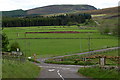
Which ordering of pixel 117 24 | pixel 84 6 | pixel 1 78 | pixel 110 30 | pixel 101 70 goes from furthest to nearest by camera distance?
pixel 84 6 → pixel 101 70 → pixel 1 78 → pixel 110 30 → pixel 117 24

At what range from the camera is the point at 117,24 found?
1087 cm

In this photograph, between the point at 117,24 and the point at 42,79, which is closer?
the point at 117,24

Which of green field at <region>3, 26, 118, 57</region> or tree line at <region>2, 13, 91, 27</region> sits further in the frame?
tree line at <region>2, 13, 91, 27</region>

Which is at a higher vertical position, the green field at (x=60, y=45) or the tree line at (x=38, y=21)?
the tree line at (x=38, y=21)

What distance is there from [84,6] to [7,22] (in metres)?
70.0

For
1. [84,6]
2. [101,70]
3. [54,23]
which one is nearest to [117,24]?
[101,70]

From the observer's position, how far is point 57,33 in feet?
401

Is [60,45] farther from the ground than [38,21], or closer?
closer

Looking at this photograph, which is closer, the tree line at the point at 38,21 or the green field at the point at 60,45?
the green field at the point at 60,45

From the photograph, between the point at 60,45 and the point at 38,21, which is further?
the point at 38,21

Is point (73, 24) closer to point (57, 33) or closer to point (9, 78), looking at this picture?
point (57, 33)

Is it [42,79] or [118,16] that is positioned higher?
[118,16]

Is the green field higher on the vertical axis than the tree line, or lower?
lower

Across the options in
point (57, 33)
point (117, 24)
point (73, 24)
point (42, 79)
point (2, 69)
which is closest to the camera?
point (117, 24)
